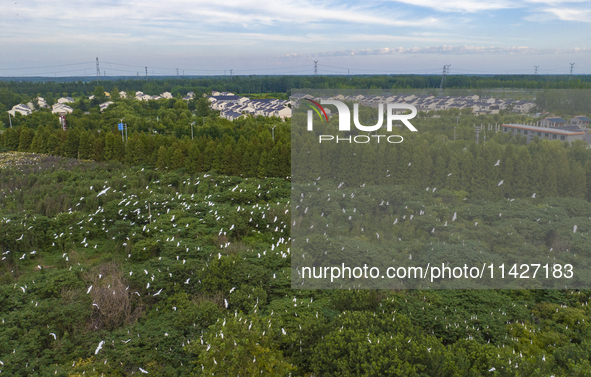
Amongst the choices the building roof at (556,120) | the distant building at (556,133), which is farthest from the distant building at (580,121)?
the distant building at (556,133)

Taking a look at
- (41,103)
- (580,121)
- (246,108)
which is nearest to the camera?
(580,121)

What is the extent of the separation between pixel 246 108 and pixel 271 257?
2244 inches

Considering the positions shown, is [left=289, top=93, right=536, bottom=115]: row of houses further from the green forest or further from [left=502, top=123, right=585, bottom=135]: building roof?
the green forest

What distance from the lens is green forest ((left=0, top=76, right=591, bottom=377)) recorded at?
830 cm

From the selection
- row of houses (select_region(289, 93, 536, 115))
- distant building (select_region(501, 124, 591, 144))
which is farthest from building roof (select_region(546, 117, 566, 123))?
row of houses (select_region(289, 93, 536, 115))

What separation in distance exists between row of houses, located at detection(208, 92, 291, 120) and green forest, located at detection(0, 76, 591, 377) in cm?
2875

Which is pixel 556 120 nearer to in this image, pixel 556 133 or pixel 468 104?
pixel 556 133

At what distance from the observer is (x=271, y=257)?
42.7 feet

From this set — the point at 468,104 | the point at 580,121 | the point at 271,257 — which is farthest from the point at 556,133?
the point at 271,257

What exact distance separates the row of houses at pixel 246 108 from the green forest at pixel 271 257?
28748 millimetres

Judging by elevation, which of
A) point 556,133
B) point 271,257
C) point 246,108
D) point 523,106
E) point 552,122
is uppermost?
point 523,106

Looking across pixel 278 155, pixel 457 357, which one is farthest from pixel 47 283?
pixel 278 155

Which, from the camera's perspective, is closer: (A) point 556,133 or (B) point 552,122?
(A) point 556,133

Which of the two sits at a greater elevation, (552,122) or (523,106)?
(523,106)
